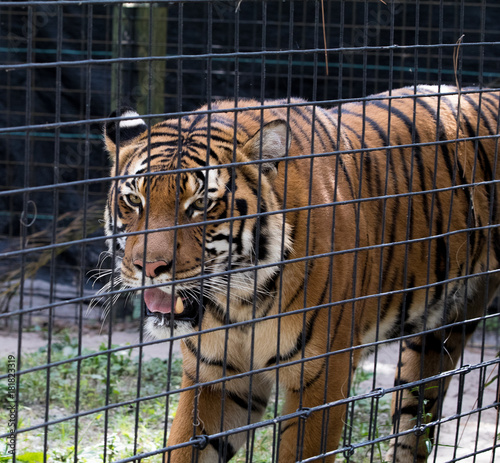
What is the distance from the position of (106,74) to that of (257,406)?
3360 millimetres

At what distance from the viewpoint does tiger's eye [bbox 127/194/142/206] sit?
2207mm

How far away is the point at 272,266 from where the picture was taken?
193cm

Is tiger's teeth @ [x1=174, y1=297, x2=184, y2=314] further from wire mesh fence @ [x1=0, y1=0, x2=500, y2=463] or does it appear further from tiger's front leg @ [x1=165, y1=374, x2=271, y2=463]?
tiger's front leg @ [x1=165, y1=374, x2=271, y2=463]

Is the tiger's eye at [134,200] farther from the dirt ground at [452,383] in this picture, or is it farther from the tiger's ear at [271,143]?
the dirt ground at [452,383]

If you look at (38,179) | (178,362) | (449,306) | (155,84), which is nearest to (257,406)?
(449,306)

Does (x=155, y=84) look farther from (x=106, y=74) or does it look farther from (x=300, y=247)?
(x=300, y=247)

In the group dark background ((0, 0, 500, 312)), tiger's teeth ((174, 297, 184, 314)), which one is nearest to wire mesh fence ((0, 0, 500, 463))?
tiger's teeth ((174, 297, 184, 314))

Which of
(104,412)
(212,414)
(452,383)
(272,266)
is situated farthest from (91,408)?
(452,383)

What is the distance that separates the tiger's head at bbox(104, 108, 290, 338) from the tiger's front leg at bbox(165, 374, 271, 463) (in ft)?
0.96

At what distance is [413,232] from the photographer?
292cm

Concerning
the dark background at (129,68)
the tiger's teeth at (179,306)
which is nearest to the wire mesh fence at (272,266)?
the tiger's teeth at (179,306)

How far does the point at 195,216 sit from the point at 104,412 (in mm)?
1168

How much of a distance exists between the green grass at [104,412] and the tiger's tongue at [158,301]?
2.45 ft

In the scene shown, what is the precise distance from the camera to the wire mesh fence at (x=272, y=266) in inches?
66.8
